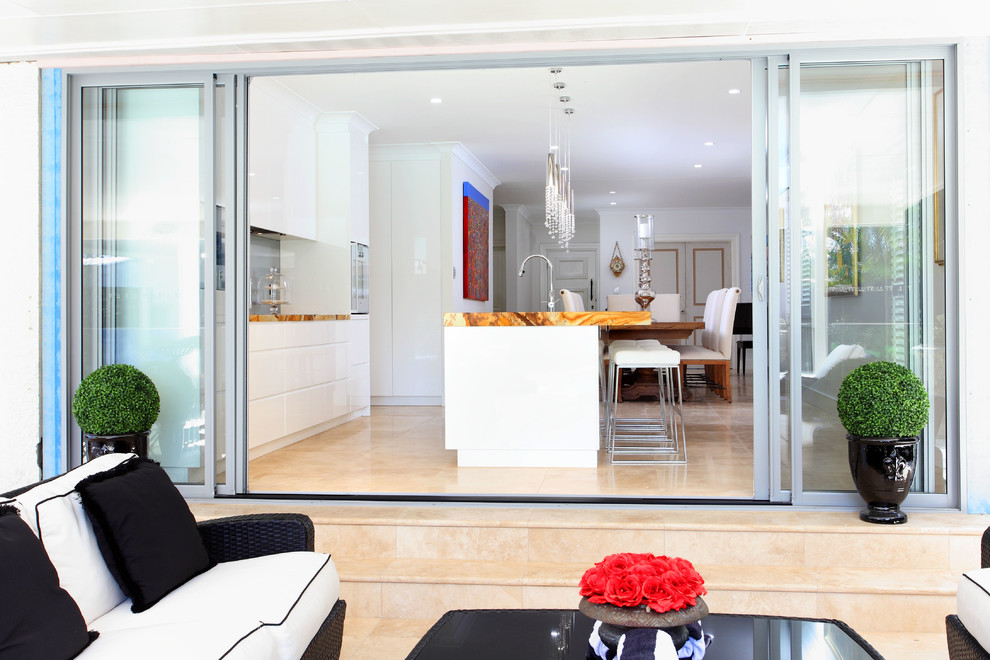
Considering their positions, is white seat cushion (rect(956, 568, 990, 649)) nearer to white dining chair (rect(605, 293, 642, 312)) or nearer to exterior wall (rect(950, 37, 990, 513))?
exterior wall (rect(950, 37, 990, 513))

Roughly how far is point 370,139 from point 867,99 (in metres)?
4.64

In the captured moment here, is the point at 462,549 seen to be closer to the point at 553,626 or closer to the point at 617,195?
the point at 553,626

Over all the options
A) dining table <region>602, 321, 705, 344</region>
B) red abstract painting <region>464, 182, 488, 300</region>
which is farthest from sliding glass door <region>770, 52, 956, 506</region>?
red abstract painting <region>464, 182, 488, 300</region>

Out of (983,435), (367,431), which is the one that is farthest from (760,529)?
(367,431)

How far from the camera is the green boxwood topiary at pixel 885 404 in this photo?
3.04 metres

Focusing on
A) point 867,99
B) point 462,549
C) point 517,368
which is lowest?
point 462,549

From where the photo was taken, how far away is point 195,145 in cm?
368

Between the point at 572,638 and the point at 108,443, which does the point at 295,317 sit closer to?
the point at 108,443

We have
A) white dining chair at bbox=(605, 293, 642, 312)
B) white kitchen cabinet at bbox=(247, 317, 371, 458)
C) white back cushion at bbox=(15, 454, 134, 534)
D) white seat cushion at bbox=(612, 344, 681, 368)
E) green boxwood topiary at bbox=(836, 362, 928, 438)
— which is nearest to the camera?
white back cushion at bbox=(15, 454, 134, 534)

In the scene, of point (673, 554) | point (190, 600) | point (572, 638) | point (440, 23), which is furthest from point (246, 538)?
point (440, 23)

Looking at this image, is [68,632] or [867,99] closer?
[68,632]

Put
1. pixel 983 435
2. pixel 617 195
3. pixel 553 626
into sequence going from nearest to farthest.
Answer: pixel 553 626 → pixel 983 435 → pixel 617 195

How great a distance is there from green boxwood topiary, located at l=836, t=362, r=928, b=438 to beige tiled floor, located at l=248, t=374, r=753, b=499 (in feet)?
2.17

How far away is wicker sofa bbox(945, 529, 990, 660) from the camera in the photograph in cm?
193
